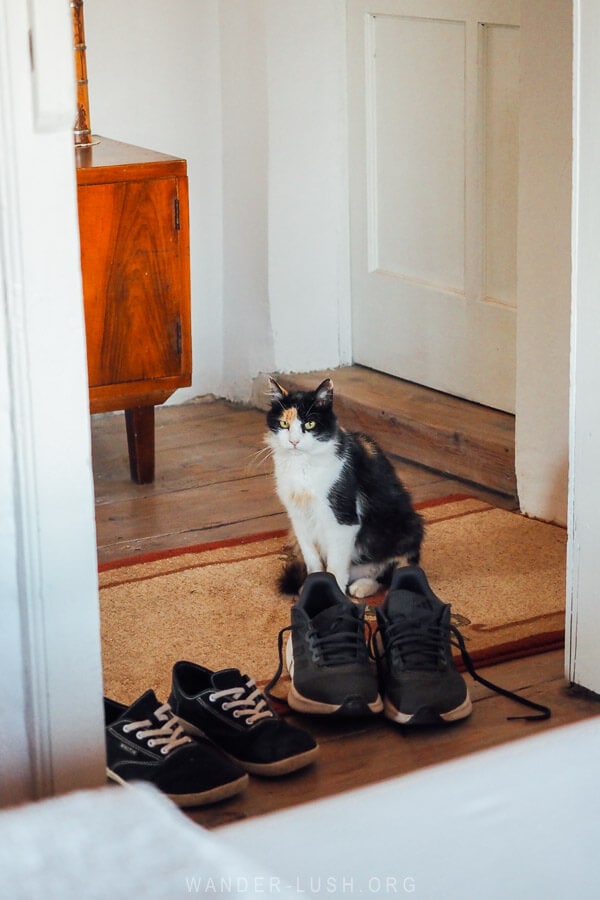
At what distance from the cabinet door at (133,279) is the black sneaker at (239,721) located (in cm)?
119

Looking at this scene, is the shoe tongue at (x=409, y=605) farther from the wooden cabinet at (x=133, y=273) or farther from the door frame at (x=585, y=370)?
the wooden cabinet at (x=133, y=273)

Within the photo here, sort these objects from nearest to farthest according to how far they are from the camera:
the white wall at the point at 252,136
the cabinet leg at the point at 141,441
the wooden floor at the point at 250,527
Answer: the wooden floor at the point at 250,527
the cabinet leg at the point at 141,441
the white wall at the point at 252,136

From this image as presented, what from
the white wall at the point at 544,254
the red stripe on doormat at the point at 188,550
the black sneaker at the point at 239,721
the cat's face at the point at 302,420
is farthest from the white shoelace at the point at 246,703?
the white wall at the point at 544,254

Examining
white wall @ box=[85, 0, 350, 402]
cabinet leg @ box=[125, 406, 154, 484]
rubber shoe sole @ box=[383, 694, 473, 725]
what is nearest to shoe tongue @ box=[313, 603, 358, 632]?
rubber shoe sole @ box=[383, 694, 473, 725]

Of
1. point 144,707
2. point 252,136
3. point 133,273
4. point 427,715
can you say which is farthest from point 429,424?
point 144,707

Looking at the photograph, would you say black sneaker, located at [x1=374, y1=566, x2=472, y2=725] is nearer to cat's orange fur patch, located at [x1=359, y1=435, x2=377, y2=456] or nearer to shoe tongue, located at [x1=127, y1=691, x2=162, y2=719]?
shoe tongue, located at [x1=127, y1=691, x2=162, y2=719]

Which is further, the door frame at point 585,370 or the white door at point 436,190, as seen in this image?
the white door at point 436,190

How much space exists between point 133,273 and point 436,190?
889 millimetres

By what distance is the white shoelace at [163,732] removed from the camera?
1.60m

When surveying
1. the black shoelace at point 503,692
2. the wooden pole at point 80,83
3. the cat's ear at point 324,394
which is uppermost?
the wooden pole at point 80,83

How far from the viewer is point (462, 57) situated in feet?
9.82

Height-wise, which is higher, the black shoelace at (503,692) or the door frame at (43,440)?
the door frame at (43,440)

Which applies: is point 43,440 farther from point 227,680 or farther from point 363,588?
point 363,588

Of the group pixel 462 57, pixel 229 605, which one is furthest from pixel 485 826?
pixel 462 57
